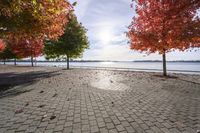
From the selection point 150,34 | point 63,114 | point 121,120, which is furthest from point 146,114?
point 150,34

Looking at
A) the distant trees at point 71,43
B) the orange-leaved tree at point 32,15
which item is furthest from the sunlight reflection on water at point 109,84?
the distant trees at point 71,43

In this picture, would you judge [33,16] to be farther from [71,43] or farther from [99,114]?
[71,43]

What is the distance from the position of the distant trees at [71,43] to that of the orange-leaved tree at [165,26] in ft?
51.7

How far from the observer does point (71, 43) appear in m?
34.9

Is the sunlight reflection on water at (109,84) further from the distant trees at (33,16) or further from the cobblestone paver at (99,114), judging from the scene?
the distant trees at (33,16)

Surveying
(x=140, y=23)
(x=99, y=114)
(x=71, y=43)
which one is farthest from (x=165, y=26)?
(x=71, y=43)

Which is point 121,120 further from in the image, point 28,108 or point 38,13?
point 38,13

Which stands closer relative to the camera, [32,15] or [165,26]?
[32,15]

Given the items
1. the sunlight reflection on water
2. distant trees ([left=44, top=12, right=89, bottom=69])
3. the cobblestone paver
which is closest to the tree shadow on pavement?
the cobblestone paver

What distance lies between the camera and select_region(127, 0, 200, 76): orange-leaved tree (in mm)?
15664

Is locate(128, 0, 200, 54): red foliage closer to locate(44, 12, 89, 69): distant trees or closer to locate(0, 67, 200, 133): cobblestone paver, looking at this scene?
locate(0, 67, 200, 133): cobblestone paver

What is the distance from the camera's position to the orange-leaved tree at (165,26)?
15.7m

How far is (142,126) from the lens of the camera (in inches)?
220

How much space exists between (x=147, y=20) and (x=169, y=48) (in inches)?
138
